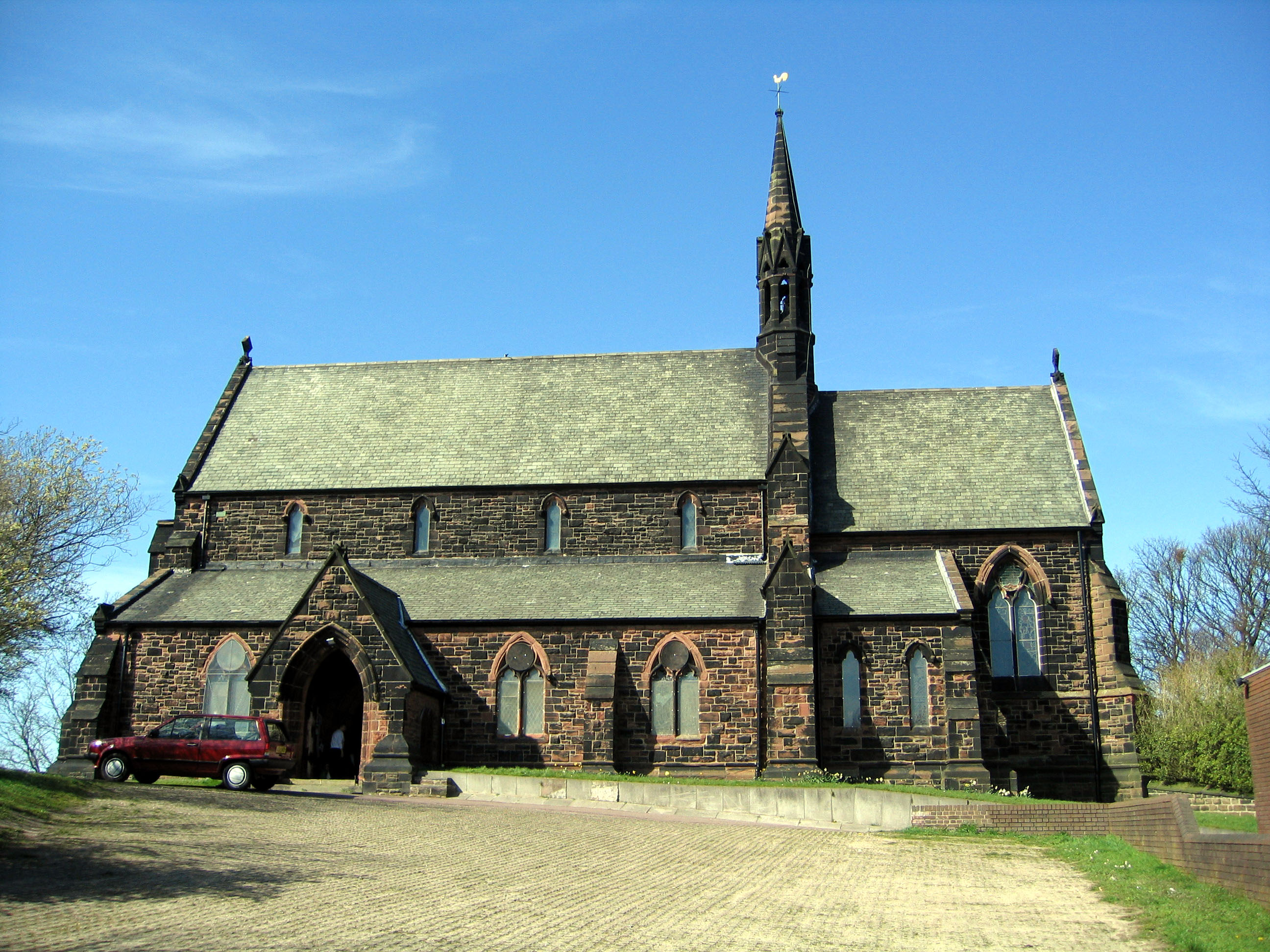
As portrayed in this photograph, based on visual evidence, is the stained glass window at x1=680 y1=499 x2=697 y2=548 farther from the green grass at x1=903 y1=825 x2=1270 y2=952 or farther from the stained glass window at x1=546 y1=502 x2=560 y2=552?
the green grass at x1=903 y1=825 x2=1270 y2=952

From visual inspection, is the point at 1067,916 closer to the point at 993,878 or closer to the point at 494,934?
the point at 993,878

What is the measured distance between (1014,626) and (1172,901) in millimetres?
19485

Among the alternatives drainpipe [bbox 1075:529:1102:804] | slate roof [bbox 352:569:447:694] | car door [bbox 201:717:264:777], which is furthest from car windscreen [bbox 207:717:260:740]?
drainpipe [bbox 1075:529:1102:804]

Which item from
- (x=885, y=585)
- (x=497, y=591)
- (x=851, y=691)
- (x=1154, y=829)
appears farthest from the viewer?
(x=497, y=591)

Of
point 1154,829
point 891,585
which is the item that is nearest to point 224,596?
point 891,585

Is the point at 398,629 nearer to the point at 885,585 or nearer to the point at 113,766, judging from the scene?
the point at 113,766

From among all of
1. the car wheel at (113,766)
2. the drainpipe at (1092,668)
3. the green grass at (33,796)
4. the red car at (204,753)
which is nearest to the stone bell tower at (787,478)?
the drainpipe at (1092,668)

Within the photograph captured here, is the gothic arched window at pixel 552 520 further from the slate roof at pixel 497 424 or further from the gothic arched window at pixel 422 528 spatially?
the gothic arched window at pixel 422 528

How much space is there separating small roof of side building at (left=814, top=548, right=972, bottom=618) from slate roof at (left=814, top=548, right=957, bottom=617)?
0.5 inches

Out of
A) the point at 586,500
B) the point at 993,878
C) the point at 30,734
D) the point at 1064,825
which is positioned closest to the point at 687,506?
the point at 586,500

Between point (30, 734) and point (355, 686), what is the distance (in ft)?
135

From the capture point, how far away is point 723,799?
28328mm

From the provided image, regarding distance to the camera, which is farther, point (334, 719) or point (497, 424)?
point (497, 424)

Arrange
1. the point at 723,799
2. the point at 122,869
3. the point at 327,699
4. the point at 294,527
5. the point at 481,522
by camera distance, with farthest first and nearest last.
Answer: the point at 294,527 < the point at 481,522 < the point at 327,699 < the point at 723,799 < the point at 122,869
